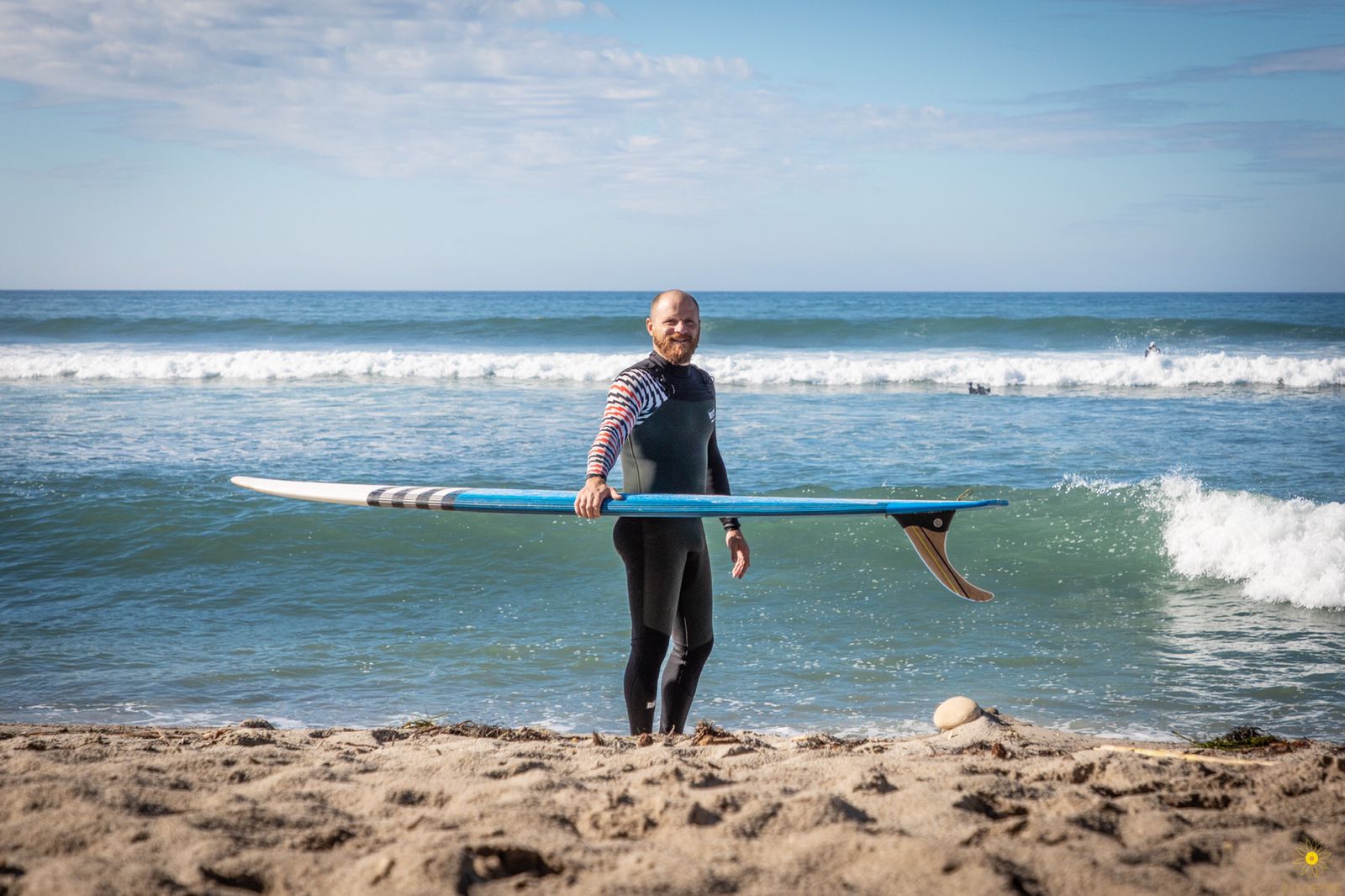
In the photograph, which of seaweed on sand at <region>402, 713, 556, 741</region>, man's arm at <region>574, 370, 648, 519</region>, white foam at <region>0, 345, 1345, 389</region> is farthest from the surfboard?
white foam at <region>0, 345, 1345, 389</region>

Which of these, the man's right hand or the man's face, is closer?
the man's right hand

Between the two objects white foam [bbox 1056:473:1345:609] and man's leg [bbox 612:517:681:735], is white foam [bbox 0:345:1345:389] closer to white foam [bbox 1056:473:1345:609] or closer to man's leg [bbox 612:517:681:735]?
white foam [bbox 1056:473:1345:609]

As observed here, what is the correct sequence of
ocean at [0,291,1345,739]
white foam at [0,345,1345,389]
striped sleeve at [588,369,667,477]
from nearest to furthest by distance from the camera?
1. striped sleeve at [588,369,667,477]
2. ocean at [0,291,1345,739]
3. white foam at [0,345,1345,389]

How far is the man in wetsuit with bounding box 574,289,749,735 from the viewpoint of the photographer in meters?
3.44

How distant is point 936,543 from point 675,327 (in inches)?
52.9

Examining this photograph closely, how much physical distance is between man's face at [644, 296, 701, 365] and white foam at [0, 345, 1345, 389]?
15069mm

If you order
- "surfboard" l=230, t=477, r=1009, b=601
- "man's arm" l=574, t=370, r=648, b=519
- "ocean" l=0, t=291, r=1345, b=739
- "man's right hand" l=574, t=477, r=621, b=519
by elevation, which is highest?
"man's arm" l=574, t=370, r=648, b=519

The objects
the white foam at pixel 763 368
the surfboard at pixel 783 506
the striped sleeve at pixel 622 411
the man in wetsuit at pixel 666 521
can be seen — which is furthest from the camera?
the white foam at pixel 763 368

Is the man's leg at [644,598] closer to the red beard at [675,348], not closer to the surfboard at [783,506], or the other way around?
the surfboard at [783,506]

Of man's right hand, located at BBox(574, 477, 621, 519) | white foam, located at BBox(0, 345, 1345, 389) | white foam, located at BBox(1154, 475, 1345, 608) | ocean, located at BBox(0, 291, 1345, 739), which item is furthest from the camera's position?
white foam, located at BBox(0, 345, 1345, 389)

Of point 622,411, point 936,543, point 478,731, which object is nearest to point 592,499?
point 622,411

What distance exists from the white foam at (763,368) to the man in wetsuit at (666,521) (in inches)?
591

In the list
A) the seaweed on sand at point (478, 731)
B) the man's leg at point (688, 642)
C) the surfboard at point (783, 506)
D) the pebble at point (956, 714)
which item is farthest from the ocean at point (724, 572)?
the surfboard at point (783, 506)

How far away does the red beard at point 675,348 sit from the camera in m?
3.46
